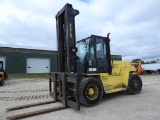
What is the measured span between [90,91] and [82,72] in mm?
837

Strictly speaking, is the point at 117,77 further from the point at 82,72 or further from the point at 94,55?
the point at 82,72

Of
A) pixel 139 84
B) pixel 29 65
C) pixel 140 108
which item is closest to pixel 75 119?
pixel 140 108

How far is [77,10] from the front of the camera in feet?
23.0

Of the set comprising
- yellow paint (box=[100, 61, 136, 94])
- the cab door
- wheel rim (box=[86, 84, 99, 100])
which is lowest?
wheel rim (box=[86, 84, 99, 100])

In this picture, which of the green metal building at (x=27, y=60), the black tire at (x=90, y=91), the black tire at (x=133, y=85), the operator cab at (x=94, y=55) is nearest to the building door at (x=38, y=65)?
the green metal building at (x=27, y=60)

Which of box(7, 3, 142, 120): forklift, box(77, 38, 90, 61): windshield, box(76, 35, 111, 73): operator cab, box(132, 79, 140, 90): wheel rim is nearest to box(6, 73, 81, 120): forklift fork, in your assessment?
box(7, 3, 142, 120): forklift

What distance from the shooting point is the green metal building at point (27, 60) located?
28.1 metres

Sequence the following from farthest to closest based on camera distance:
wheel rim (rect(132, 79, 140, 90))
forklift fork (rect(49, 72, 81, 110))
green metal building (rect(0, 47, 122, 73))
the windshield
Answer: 1. green metal building (rect(0, 47, 122, 73))
2. wheel rim (rect(132, 79, 140, 90))
3. the windshield
4. forklift fork (rect(49, 72, 81, 110))

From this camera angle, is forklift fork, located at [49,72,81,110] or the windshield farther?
the windshield

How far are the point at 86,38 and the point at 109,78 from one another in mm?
1903

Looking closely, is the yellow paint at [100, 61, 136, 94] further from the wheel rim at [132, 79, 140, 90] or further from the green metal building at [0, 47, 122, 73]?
the green metal building at [0, 47, 122, 73]

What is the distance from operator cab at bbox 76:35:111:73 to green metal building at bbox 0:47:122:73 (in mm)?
22548

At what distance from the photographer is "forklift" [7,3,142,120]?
6.52 metres

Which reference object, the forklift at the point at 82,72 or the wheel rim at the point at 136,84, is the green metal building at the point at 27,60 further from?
the forklift at the point at 82,72
